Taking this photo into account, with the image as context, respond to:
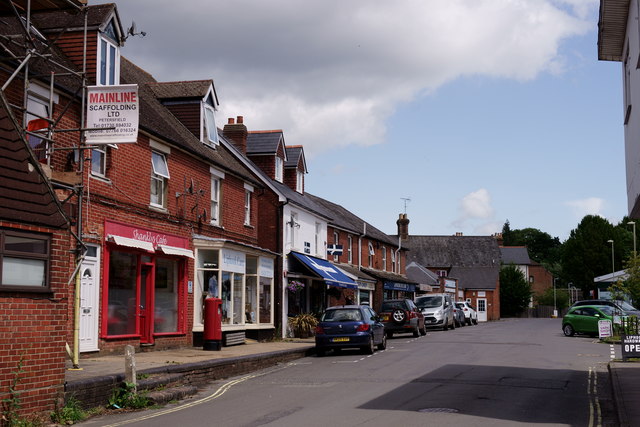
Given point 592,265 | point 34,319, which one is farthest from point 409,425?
point 592,265

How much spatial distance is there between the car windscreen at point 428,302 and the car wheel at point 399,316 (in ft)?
32.7

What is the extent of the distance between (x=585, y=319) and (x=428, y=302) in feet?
34.4

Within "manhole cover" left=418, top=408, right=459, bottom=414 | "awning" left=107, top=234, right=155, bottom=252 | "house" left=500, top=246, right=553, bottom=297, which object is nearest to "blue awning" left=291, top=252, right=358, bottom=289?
"awning" left=107, top=234, right=155, bottom=252

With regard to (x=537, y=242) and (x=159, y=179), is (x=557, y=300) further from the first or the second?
(x=159, y=179)

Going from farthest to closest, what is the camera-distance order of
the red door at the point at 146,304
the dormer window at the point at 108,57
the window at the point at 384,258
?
the window at the point at 384,258, the red door at the point at 146,304, the dormer window at the point at 108,57

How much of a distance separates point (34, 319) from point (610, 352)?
19.5 m

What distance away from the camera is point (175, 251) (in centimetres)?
2152

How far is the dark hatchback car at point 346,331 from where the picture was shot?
23.5m

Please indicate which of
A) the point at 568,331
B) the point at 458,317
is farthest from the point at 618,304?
the point at 458,317

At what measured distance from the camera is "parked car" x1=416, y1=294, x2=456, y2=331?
42531 mm

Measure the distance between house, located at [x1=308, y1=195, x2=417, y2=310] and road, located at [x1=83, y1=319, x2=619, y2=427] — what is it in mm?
18166

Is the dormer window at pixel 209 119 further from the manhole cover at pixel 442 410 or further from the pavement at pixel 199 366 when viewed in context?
the manhole cover at pixel 442 410

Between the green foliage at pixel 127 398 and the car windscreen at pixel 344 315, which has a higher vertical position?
the car windscreen at pixel 344 315

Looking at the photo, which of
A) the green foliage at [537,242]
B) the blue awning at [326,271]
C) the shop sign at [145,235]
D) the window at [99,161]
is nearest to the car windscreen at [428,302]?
the blue awning at [326,271]
